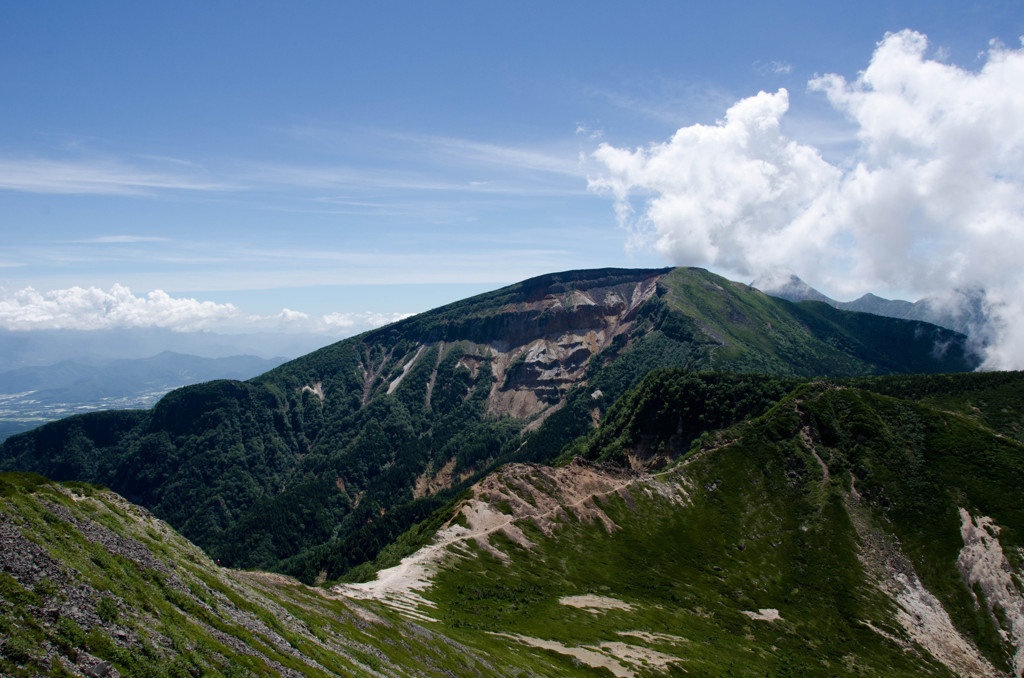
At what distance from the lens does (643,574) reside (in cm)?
12219

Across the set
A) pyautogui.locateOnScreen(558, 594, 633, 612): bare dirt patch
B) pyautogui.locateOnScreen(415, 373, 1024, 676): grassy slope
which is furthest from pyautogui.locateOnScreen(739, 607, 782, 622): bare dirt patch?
pyautogui.locateOnScreen(558, 594, 633, 612): bare dirt patch

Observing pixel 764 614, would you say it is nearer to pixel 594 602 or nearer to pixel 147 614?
pixel 594 602

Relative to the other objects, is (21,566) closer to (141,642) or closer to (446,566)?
(141,642)

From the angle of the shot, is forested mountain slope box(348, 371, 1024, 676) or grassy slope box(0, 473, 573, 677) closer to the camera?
grassy slope box(0, 473, 573, 677)

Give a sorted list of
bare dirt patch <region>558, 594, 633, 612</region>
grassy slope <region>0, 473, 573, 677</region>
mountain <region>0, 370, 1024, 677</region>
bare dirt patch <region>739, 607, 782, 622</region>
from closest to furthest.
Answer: grassy slope <region>0, 473, 573, 677</region>, mountain <region>0, 370, 1024, 677</region>, bare dirt patch <region>558, 594, 633, 612</region>, bare dirt patch <region>739, 607, 782, 622</region>

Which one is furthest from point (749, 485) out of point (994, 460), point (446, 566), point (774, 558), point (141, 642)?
point (141, 642)

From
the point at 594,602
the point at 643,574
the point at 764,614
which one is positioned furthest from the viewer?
the point at 643,574

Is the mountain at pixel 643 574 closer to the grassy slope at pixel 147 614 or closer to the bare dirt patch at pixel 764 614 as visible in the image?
the grassy slope at pixel 147 614

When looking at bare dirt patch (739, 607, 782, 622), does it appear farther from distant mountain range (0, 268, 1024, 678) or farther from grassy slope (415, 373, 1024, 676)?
grassy slope (415, 373, 1024, 676)

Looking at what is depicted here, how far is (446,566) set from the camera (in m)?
104

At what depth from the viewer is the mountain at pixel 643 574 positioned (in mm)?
33688

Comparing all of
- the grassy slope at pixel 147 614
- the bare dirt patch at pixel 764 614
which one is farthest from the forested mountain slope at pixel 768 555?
the grassy slope at pixel 147 614

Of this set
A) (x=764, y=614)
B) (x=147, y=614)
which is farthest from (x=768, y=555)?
A: (x=147, y=614)

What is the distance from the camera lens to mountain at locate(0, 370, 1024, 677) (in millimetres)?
33688
